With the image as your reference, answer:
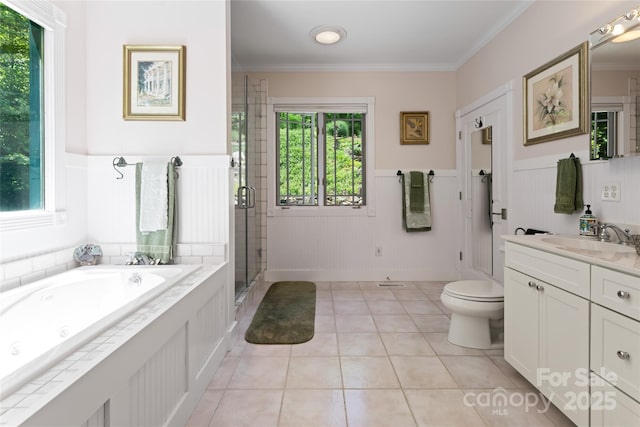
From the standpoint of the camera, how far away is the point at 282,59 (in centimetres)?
373

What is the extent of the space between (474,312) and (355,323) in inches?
36.0

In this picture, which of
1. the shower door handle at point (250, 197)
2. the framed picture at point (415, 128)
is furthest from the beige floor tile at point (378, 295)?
the framed picture at point (415, 128)

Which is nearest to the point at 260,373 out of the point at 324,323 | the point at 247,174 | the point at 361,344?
the point at 361,344

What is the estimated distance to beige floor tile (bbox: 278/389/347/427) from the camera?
1.54 m

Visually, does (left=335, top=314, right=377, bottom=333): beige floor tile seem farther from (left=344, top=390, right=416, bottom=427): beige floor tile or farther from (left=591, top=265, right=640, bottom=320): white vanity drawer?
(left=591, top=265, right=640, bottom=320): white vanity drawer

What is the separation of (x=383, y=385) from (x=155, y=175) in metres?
1.85

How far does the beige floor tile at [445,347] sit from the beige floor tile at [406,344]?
43mm

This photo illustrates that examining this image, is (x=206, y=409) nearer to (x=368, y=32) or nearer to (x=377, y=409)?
(x=377, y=409)

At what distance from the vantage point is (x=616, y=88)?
69.6 inches

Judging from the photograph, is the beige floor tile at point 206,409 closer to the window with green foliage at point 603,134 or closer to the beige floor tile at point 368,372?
the beige floor tile at point 368,372

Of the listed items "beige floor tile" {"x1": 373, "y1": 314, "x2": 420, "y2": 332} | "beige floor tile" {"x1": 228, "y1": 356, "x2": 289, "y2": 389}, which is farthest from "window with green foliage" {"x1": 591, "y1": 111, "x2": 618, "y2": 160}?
"beige floor tile" {"x1": 228, "y1": 356, "x2": 289, "y2": 389}

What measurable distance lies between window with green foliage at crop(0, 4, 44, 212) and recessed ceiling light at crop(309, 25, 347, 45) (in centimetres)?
202

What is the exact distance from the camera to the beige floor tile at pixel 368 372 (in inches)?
73.0

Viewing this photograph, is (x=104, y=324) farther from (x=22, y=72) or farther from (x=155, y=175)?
(x=22, y=72)
